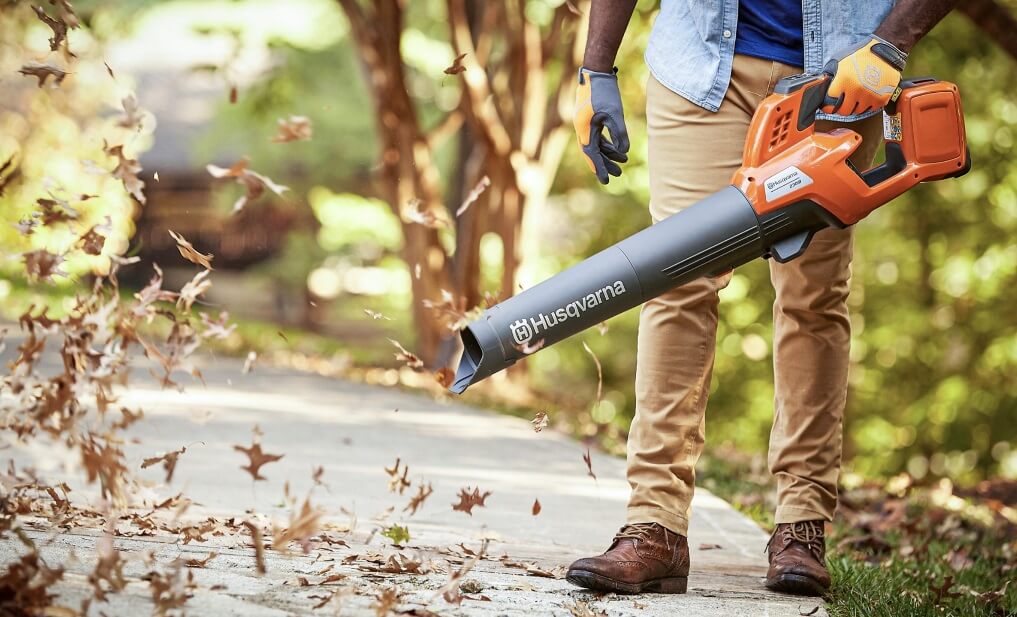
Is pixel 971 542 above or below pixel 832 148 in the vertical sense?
below

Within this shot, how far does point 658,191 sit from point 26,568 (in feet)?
5.65

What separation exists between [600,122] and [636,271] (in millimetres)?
457

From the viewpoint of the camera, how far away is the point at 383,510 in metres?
3.70

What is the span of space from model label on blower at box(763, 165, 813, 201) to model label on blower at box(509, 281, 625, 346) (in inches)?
16.5

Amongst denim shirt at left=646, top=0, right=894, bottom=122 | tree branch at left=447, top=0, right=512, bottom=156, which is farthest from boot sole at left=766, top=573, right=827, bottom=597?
tree branch at left=447, top=0, right=512, bottom=156

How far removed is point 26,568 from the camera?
2033 mm

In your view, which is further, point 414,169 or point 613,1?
point 414,169

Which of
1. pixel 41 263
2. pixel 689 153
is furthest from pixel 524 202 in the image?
pixel 41 263

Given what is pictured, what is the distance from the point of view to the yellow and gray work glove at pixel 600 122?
2.79 meters

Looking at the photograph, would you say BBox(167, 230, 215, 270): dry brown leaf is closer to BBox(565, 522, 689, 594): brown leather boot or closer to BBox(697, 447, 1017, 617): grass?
BBox(565, 522, 689, 594): brown leather boot

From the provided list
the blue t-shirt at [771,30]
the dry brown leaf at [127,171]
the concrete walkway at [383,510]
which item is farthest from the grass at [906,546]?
the dry brown leaf at [127,171]

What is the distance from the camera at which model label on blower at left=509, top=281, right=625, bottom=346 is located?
250cm

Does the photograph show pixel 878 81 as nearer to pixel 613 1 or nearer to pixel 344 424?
pixel 613 1

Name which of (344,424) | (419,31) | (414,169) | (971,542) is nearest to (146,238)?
(419,31)
